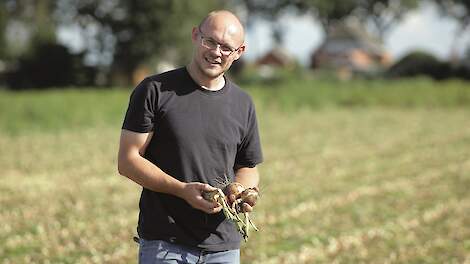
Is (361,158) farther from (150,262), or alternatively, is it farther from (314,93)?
(314,93)

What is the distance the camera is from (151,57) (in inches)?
1774

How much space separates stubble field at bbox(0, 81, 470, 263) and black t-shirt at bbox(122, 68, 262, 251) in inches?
37.8

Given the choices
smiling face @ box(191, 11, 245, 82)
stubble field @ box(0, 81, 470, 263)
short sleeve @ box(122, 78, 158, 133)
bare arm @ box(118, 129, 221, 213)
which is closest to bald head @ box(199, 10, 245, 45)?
smiling face @ box(191, 11, 245, 82)

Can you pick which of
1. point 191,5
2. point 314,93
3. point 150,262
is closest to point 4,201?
point 150,262

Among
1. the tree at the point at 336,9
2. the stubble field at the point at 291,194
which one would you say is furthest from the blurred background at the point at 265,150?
the tree at the point at 336,9

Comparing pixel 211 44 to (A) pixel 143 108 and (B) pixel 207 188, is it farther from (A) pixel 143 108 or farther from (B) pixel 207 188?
(B) pixel 207 188

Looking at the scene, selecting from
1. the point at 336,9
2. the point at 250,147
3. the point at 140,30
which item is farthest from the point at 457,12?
the point at 250,147

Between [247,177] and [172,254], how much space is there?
0.59 metres

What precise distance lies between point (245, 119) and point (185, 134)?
0.36 metres

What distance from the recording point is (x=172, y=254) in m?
3.35

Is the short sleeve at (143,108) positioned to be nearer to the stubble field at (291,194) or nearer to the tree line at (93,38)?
the stubble field at (291,194)

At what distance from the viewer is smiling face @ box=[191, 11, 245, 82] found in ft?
10.5

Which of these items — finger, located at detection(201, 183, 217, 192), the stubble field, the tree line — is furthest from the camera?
the tree line

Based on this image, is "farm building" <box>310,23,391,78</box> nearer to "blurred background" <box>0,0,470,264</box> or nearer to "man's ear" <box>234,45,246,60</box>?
"blurred background" <box>0,0,470,264</box>
